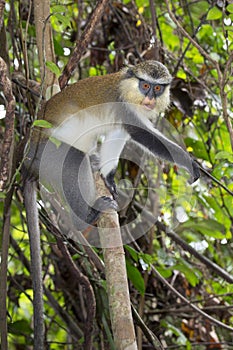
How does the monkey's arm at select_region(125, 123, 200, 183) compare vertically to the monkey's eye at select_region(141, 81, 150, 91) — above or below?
below

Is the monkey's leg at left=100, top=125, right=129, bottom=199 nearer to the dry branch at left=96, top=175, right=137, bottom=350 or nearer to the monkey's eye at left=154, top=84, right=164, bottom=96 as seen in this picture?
the monkey's eye at left=154, top=84, right=164, bottom=96

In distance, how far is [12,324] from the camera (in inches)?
165

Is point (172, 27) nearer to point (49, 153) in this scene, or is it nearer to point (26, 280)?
point (49, 153)

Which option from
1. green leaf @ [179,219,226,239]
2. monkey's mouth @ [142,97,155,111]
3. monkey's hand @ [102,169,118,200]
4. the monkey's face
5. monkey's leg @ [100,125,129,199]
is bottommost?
green leaf @ [179,219,226,239]

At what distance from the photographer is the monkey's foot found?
3662 millimetres

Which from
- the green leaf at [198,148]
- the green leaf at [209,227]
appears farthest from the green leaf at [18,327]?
the green leaf at [198,148]

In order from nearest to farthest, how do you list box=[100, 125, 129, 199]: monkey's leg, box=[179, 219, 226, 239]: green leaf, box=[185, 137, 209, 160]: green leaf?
box=[100, 125, 129, 199]: monkey's leg, box=[179, 219, 226, 239]: green leaf, box=[185, 137, 209, 160]: green leaf

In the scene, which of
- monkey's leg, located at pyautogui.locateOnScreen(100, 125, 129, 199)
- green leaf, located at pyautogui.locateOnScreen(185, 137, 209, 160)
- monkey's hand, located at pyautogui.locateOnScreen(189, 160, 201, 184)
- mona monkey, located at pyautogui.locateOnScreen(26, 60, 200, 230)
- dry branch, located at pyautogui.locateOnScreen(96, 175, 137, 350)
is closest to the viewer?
dry branch, located at pyautogui.locateOnScreen(96, 175, 137, 350)

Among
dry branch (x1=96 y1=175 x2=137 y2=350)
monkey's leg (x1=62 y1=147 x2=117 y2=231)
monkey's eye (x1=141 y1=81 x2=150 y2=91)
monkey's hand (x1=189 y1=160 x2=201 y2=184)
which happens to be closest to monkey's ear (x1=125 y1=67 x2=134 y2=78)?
monkey's eye (x1=141 y1=81 x2=150 y2=91)

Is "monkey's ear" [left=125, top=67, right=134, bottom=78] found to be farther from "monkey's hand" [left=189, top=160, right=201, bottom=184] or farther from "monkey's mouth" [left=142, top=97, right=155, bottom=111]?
"monkey's hand" [left=189, top=160, right=201, bottom=184]

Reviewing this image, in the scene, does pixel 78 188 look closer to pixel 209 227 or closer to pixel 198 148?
pixel 209 227

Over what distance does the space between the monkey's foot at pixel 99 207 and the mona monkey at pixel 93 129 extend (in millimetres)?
12

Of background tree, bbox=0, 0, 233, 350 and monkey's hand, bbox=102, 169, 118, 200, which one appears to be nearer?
monkey's hand, bbox=102, 169, 118, 200

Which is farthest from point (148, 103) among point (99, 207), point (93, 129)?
point (99, 207)
